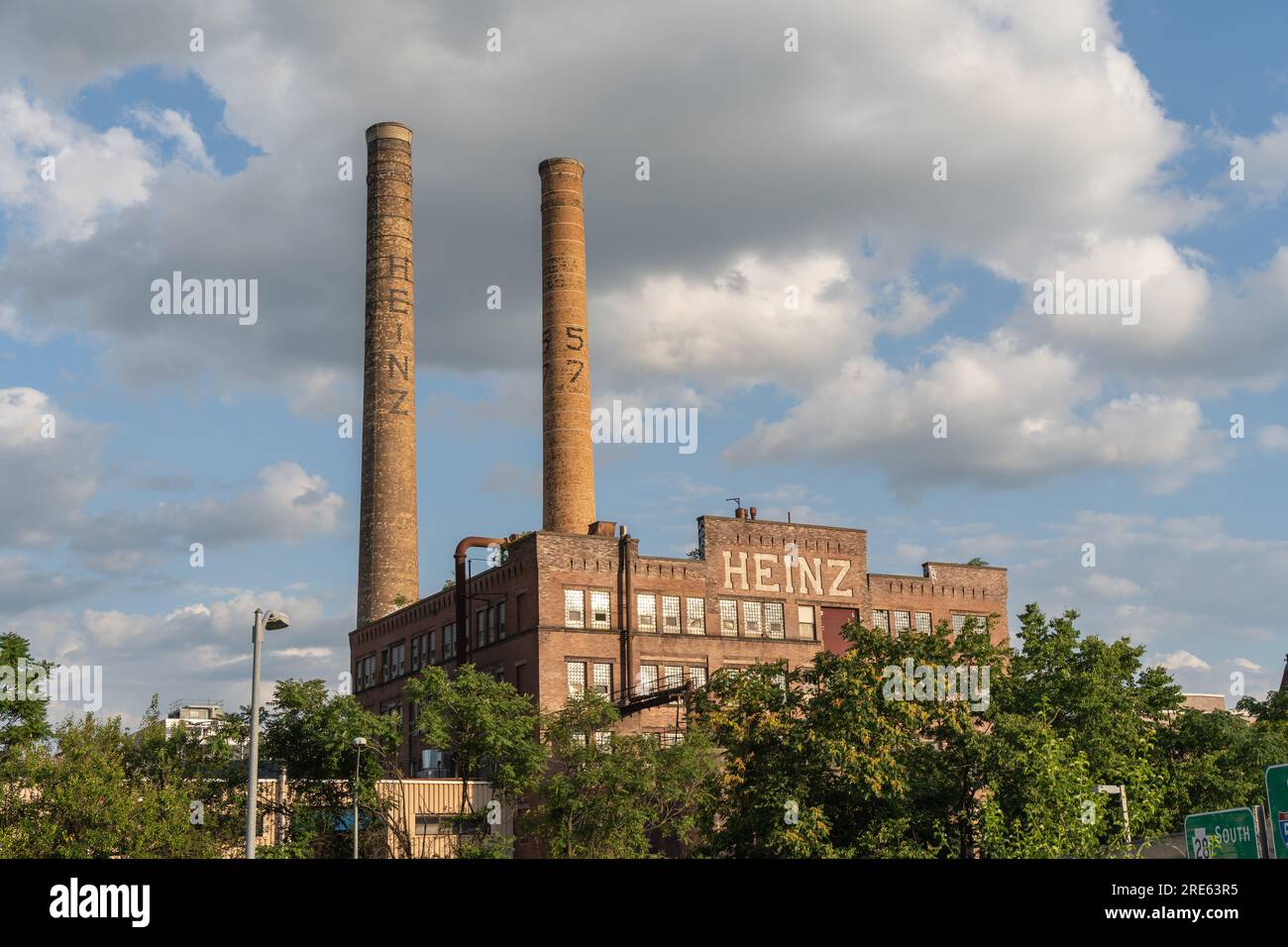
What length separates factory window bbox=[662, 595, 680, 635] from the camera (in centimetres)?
6266

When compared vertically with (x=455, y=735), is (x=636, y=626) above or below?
above

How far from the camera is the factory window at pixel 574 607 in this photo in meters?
60.6

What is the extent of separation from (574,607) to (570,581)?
117 centimetres

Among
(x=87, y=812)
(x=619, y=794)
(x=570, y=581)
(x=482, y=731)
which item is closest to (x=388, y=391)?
(x=570, y=581)

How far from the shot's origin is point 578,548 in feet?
202

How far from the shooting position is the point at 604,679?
60344mm

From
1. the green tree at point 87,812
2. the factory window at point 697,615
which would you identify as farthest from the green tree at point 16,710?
the factory window at point 697,615

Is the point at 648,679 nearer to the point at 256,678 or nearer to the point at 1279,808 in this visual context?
the point at 256,678

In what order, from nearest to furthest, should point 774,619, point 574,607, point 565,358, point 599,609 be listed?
point 574,607 → point 599,609 → point 774,619 → point 565,358

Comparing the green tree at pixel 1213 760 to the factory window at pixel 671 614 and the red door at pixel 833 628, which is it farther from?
the factory window at pixel 671 614

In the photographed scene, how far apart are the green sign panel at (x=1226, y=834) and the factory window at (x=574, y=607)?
45902mm

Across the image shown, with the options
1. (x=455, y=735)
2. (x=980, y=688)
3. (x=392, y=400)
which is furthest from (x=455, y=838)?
(x=392, y=400)
